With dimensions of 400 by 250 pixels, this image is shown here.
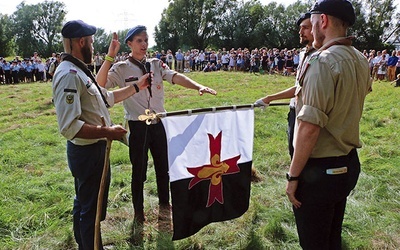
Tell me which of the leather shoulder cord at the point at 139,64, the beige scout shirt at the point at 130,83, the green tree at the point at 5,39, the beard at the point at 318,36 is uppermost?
the green tree at the point at 5,39

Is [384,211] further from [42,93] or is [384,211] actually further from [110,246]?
[42,93]

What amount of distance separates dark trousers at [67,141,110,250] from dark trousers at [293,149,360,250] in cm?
161

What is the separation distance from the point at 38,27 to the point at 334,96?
75.2 m

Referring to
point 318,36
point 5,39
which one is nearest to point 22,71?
point 318,36

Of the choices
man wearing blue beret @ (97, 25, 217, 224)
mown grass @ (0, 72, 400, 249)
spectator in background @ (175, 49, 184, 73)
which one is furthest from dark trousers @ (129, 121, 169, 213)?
spectator in background @ (175, 49, 184, 73)

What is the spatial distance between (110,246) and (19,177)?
279 centimetres

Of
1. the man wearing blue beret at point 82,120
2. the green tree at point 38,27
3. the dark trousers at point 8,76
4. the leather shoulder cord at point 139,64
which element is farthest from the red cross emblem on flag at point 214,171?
the green tree at point 38,27

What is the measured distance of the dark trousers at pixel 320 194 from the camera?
2.13 m

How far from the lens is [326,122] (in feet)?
6.54

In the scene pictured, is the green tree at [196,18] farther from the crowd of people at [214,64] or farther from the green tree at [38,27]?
the crowd of people at [214,64]

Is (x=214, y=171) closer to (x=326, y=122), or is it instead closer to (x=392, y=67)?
(x=326, y=122)

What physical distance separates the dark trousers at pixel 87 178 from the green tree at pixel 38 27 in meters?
65.1

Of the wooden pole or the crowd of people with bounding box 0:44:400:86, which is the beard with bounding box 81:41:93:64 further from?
the crowd of people with bounding box 0:44:400:86

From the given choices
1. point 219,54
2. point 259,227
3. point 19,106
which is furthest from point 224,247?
point 219,54
